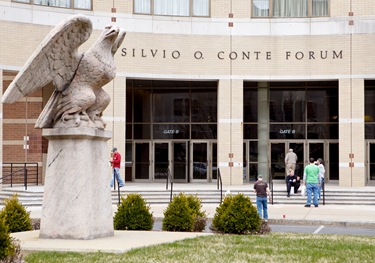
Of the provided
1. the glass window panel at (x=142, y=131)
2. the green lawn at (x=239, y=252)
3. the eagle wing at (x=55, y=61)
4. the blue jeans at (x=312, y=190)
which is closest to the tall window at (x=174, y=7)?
the glass window panel at (x=142, y=131)

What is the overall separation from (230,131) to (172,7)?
660cm

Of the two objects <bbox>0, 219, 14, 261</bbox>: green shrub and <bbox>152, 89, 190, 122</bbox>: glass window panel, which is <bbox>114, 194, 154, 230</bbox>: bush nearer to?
<bbox>0, 219, 14, 261</bbox>: green shrub

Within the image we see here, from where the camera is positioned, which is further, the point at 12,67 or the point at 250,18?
the point at 250,18

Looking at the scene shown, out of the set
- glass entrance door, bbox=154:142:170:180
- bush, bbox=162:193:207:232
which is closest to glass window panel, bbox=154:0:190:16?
glass entrance door, bbox=154:142:170:180

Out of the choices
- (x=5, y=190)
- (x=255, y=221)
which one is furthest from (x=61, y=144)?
(x=5, y=190)

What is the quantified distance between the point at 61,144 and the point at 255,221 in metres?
4.56

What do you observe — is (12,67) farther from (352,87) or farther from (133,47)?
(352,87)

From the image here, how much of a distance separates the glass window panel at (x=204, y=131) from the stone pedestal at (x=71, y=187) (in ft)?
79.2

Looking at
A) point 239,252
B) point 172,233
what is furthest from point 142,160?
point 239,252

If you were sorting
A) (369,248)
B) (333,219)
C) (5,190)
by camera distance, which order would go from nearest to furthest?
(369,248)
(333,219)
(5,190)

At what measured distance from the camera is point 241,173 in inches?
1320

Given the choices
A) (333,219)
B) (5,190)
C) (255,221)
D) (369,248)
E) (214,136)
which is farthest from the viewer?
(214,136)

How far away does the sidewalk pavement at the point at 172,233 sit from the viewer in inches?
469

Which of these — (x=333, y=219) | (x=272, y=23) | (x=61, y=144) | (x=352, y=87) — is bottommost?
(x=333, y=219)
